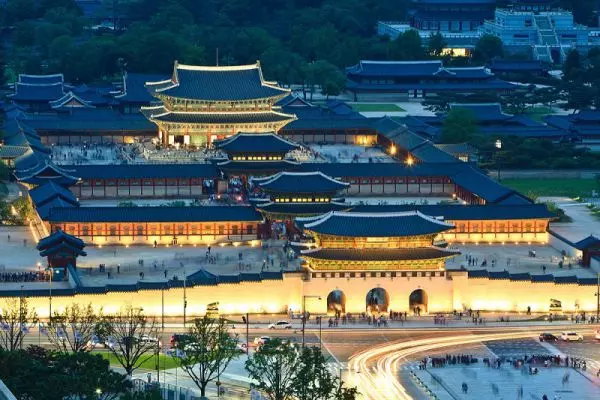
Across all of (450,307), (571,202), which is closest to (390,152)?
(571,202)

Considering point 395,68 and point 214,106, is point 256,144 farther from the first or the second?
point 395,68

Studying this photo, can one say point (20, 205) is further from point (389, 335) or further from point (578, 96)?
point (578, 96)

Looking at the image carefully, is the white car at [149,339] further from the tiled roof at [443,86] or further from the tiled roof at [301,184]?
the tiled roof at [443,86]

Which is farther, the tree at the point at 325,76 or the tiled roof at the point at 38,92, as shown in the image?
the tree at the point at 325,76

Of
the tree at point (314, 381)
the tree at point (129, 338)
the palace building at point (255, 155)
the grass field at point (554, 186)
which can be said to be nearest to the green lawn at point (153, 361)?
the tree at point (129, 338)

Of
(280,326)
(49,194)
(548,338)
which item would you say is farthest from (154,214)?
(548,338)

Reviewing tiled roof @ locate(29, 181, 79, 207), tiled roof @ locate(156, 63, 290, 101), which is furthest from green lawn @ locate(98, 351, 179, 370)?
tiled roof @ locate(156, 63, 290, 101)
